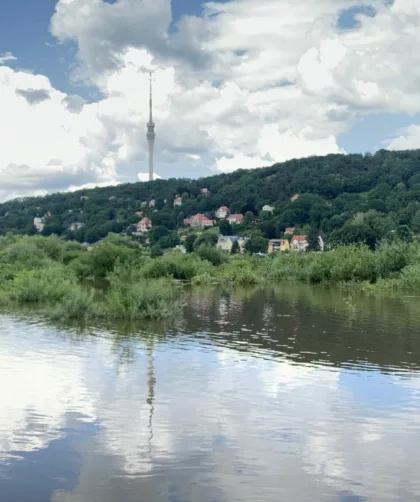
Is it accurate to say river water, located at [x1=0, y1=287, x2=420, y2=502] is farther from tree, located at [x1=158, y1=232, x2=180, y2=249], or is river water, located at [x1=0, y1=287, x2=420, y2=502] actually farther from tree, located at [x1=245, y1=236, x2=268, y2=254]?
tree, located at [x1=158, y1=232, x2=180, y2=249]

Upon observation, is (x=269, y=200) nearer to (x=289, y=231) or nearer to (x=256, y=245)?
(x=289, y=231)

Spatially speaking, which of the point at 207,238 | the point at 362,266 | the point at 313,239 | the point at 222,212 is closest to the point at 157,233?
the point at 222,212

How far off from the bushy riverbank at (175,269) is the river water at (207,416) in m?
8.46

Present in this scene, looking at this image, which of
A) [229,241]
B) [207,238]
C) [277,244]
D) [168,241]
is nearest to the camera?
[207,238]

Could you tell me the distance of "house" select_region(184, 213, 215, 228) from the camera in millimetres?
109312

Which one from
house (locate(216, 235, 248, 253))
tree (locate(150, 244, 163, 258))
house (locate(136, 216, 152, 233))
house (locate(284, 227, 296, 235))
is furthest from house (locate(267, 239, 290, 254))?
house (locate(136, 216, 152, 233))

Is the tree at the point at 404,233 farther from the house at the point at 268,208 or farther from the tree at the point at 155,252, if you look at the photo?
the house at the point at 268,208

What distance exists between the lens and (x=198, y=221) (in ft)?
361

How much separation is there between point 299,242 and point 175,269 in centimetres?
4099

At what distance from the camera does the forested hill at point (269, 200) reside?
90.2 meters

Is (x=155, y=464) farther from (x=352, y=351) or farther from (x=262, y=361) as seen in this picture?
(x=352, y=351)

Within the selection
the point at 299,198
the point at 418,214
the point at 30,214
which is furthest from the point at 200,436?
the point at 30,214

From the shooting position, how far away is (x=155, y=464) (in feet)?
26.3

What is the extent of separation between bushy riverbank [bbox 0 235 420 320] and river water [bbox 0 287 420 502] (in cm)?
846
